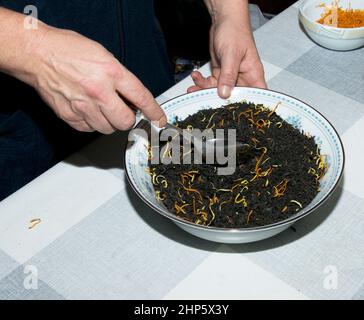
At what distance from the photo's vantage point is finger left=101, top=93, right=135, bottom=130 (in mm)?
959

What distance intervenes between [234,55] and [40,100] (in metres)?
0.50

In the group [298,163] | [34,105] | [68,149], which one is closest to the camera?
[298,163]

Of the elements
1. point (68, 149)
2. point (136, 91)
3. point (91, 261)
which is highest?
point (136, 91)

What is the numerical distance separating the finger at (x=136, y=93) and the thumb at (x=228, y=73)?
0.78 feet

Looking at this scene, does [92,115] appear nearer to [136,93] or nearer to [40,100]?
[136,93]

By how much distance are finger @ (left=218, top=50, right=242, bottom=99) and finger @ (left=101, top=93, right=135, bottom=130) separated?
0.98ft

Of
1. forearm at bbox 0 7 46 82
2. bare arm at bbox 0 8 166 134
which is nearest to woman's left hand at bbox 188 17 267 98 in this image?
bare arm at bbox 0 8 166 134

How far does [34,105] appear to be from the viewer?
1329 millimetres

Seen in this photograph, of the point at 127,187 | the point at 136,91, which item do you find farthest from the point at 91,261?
the point at 136,91

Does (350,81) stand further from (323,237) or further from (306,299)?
(306,299)

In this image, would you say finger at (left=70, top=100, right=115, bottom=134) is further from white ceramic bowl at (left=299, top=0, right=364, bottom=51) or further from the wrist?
white ceramic bowl at (left=299, top=0, right=364, bottom=51)

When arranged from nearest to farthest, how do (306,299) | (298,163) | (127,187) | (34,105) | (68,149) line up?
(306,299)
(298,163)
(127,187)
(34,105)
(68,149)

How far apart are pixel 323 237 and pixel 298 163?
0.49 ft

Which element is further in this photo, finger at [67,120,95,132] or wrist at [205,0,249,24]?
wrist at [205,0,249,24]
